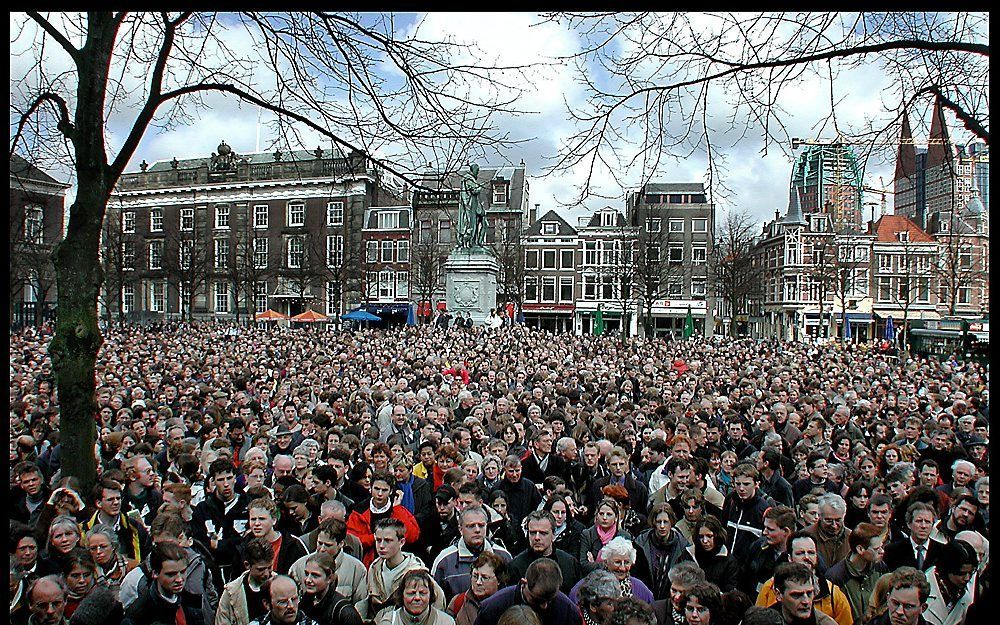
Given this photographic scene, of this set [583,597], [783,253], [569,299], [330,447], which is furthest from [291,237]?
[583,597]

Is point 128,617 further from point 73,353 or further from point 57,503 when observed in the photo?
point 73,353

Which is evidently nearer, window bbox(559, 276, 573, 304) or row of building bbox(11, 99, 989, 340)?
row of building bbox(11, 99, 989, 340)

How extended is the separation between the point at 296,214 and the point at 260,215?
339 cm

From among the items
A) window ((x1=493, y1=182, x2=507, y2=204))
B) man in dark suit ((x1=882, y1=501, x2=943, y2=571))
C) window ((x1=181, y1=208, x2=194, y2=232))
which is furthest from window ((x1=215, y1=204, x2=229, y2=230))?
man in dark suit ((x1=882, y1=501, x2=943, y2=571))

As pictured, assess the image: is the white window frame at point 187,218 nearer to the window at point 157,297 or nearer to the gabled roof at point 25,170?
the window at point 157,297

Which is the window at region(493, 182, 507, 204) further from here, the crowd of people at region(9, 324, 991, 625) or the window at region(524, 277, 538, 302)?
the crowd of people at region(9, 324, 991, 625)

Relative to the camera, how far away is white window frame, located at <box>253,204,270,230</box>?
207ft

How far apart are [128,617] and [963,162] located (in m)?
7.06

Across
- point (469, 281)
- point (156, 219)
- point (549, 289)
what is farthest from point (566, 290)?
point (156, 219)

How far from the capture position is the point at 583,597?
4.37 m

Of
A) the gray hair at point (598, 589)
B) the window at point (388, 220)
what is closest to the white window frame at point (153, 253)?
the window at point (388, 220)

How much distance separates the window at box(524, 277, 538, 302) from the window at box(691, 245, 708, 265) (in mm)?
13107

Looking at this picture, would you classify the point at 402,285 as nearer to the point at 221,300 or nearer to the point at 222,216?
the point at 221,300

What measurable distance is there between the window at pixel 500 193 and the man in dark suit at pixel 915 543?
5772cm
